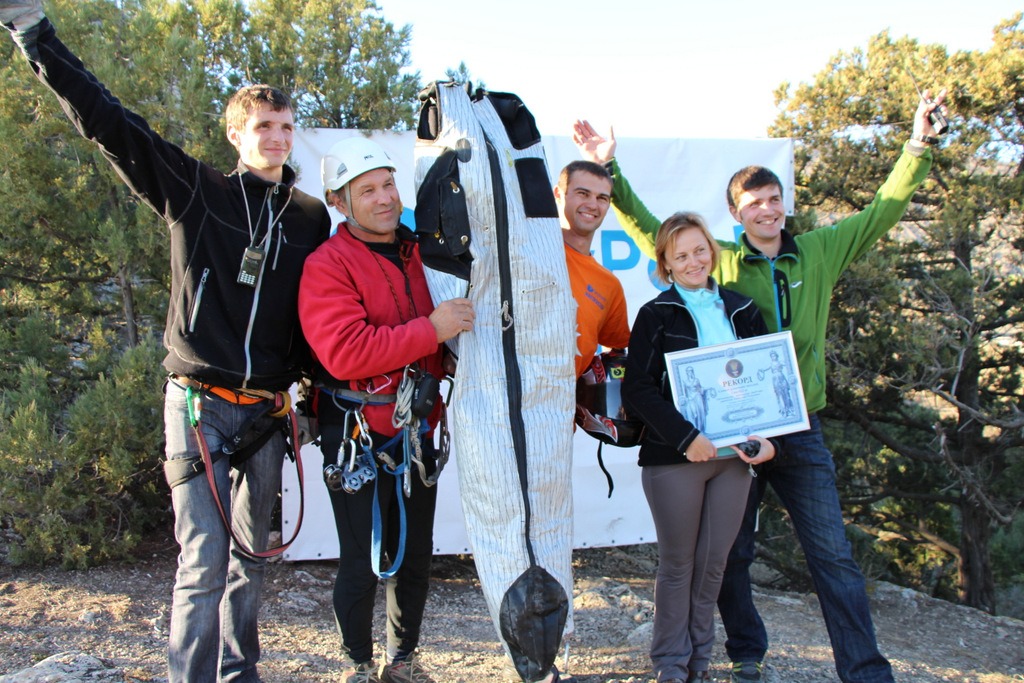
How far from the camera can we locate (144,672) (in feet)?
10.5

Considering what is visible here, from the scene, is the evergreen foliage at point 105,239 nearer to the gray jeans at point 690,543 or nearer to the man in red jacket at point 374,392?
the man in red jacket at point 374,392

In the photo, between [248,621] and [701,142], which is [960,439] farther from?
[248,621]

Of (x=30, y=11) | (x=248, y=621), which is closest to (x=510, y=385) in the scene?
(x=248, y=621)

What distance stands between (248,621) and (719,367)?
6.25 feet

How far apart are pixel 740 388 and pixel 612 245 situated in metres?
2.24

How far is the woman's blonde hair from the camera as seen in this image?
305 centimetres

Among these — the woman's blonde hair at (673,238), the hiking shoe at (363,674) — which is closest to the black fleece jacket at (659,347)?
the woman's blonde hair at (673,238)

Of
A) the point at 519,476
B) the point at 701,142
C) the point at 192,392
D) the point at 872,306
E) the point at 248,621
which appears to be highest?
the point at 701,142

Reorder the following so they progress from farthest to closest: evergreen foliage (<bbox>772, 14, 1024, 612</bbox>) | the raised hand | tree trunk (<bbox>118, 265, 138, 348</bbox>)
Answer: evergreen foliage (<bbox>772, 14, 1024, 612</bbox>), tree trunk (<bbox>118, 265, 138, 348</bbox>), the raised hand

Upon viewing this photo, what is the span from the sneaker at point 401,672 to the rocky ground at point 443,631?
0.56 meters

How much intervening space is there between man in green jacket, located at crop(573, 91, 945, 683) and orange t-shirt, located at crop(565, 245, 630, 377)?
0.35 metres

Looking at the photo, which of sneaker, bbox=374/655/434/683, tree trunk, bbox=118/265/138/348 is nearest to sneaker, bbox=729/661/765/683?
sneaker, bbox=374/655/434/683

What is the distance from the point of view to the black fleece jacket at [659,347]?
2.93m

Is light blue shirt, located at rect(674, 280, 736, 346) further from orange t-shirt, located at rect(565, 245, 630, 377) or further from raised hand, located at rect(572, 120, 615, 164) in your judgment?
raised hand, located at rect(572, 120, 615, 164)
